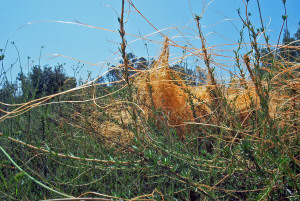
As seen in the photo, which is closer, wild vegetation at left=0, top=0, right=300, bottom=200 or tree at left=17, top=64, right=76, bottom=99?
wild vegetation at left=0, top=0, right=300, bottom=200

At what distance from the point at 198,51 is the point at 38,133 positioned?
2.20m

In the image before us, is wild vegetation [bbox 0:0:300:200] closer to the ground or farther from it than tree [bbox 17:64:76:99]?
closer to the ground

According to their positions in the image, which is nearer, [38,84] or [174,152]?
[174,152]

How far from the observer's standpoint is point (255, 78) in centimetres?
128

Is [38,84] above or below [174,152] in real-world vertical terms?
above

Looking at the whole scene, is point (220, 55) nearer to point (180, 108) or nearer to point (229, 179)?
point (180, 108)

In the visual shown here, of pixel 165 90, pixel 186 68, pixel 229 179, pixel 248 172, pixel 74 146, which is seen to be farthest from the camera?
pixel 186 68

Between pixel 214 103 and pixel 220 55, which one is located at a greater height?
pixel 220 55

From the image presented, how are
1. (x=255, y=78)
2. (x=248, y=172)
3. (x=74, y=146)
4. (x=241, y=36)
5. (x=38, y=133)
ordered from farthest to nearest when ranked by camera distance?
(x=38, y=133) < (x=74, y=146) < (x=241, y=36) < (x=248, y=172) < (x=255, y=78)

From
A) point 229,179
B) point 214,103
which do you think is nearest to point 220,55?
point 214,103

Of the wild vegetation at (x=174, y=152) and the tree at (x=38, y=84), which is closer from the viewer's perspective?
the wild vegetation at (x=174, y=152)

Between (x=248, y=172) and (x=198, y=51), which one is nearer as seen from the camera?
(x=248, y=172)

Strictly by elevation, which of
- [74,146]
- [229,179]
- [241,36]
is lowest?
[229,179]

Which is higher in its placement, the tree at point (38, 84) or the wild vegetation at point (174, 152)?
the tree at point (38, 84)
